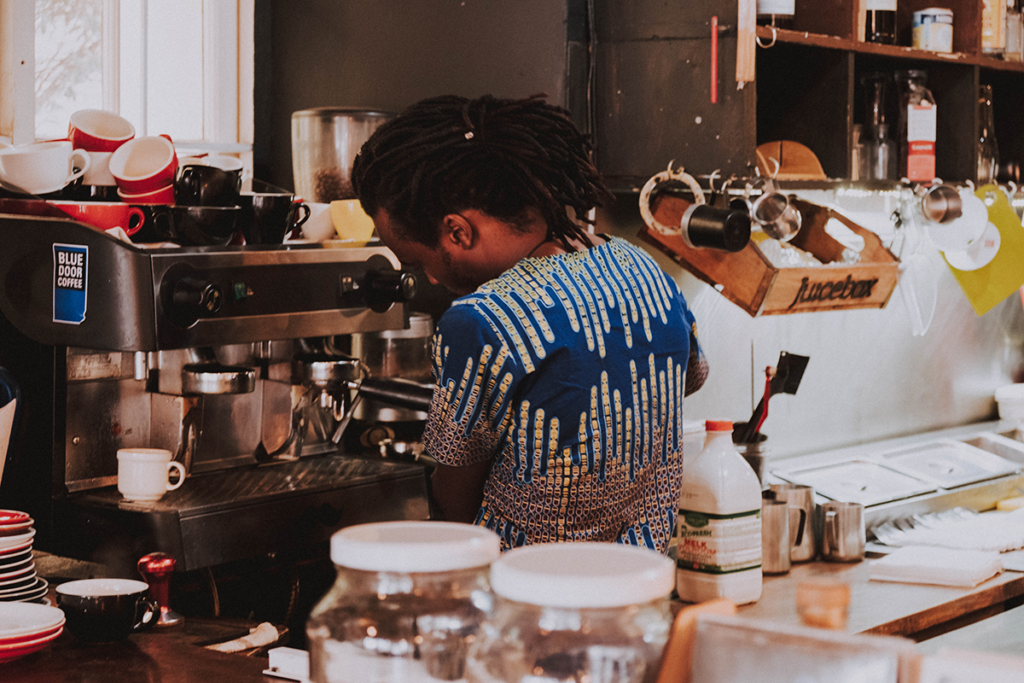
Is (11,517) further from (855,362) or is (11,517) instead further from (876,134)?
(855,362)

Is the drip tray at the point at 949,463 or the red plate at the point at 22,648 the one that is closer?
the red plate at the point at 22,648

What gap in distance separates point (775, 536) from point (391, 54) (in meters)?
1.43

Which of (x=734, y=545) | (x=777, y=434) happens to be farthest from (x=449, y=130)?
(x=777, y=434)

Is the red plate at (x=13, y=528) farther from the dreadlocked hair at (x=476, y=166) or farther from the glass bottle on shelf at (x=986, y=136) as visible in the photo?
the glass bottle on shelf at (x=986, y=136)

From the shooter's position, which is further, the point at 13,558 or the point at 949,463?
the point at 949,463

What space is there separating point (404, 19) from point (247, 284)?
1.06 metres

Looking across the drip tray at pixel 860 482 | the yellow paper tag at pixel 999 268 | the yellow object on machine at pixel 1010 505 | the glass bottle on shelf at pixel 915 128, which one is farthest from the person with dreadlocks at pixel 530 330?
the yellow paper tag at pixel 999 268

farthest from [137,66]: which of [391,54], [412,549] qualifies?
[412,549]

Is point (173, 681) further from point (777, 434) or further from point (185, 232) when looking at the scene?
point (777, 434)

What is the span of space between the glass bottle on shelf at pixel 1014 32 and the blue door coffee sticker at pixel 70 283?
2653 millimetres

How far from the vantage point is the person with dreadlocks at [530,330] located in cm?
161

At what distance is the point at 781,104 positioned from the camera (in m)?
2.92

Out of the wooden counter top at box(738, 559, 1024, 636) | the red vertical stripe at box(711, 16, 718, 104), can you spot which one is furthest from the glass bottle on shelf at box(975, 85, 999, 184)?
the wooden counter top at box(738, 559, 1024, 636)

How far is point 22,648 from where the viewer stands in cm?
140
